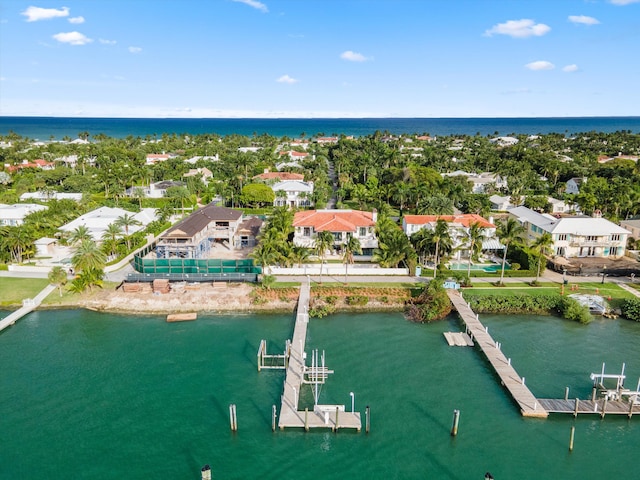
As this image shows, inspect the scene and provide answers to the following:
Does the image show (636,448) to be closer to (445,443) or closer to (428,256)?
(445,443)

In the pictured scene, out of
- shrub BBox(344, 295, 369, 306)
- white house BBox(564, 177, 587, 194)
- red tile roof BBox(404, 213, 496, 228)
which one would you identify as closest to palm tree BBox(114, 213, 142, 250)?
shrub BBox(344, 295, 369, 306)

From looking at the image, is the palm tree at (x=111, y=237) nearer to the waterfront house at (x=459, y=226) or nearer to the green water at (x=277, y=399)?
the green water at (x=277, y=399)

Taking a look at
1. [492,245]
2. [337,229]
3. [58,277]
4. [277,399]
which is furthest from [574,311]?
[58,277]

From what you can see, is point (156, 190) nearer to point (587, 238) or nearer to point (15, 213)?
point (15, 213)

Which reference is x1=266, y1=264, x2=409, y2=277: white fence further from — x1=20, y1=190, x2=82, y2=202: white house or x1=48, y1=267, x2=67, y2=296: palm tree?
x1=20, y1=190, x2=82, y2=202: white house

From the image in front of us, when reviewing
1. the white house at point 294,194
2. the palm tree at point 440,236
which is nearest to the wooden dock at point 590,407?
the palm tree at point 440,236

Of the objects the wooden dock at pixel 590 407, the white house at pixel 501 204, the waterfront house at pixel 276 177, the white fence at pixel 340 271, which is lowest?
the wooden dock at pixel 590 407
